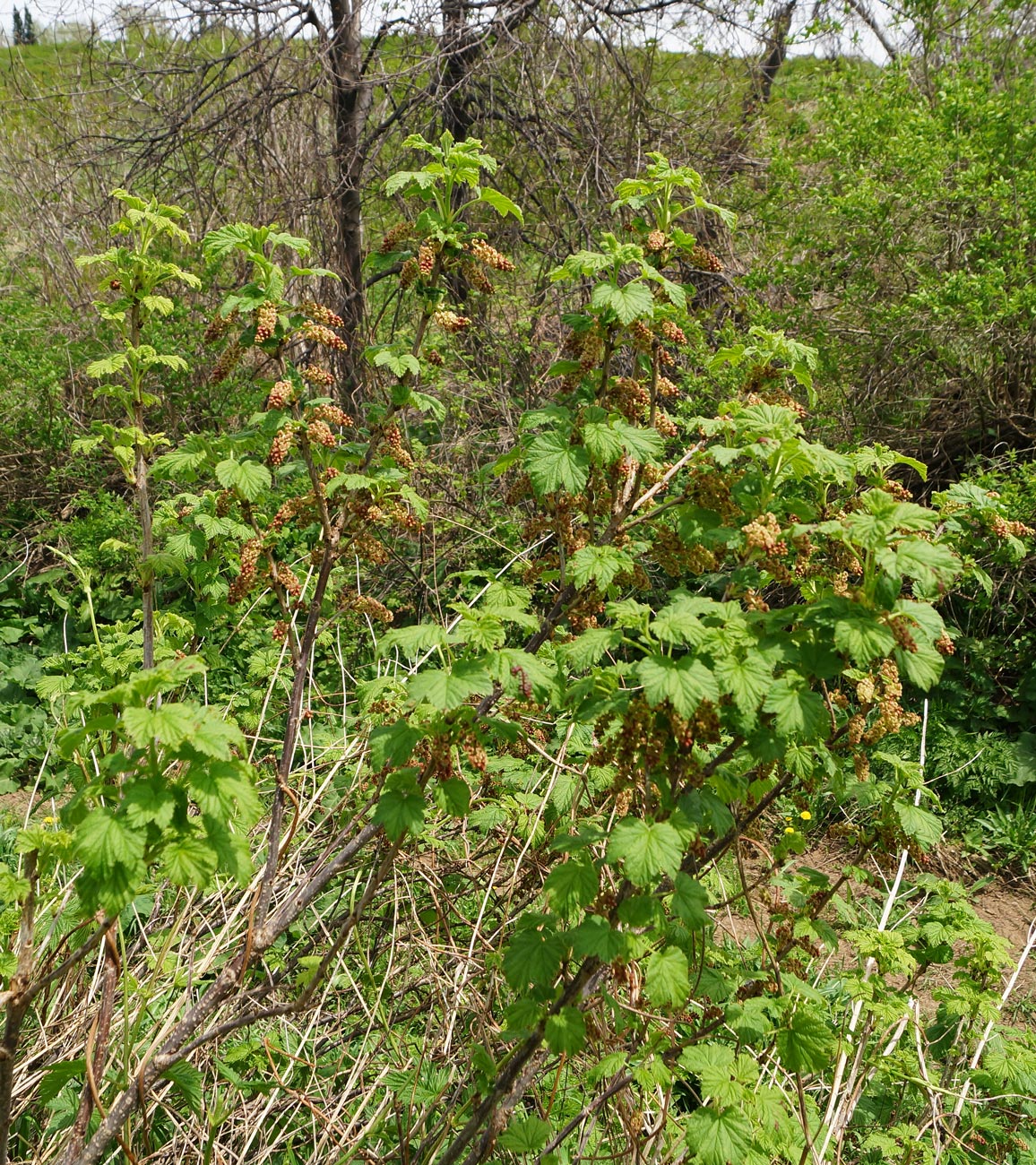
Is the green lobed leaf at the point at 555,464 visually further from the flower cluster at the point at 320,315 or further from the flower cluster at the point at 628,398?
the flower cluster at the point at 320,315

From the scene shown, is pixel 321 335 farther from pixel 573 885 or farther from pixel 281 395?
pixel 573 885

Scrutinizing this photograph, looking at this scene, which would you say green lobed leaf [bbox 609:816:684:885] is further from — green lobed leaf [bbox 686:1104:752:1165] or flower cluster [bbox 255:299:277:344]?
flower cluster [bbox 255:299:277:344]

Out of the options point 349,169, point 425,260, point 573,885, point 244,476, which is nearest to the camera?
point 573,885

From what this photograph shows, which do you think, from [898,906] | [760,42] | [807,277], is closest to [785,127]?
[760,42]

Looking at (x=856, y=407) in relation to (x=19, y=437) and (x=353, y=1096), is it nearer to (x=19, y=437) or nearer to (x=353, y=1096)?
(x=353, y=1096)

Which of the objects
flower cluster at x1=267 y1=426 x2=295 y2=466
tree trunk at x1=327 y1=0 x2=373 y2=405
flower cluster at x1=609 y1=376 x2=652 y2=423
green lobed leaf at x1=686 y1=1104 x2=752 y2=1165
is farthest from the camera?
tree trunk at x1=327 y1=0 x2=373 y2=405

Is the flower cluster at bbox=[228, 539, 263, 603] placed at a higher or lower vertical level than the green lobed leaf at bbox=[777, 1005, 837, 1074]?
higher

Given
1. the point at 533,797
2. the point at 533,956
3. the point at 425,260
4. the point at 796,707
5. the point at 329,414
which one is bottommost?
the point at 533,797

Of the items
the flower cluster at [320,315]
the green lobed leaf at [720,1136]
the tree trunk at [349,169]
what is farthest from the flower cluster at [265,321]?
the tree trunk at [349,169]

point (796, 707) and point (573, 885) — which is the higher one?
point (796, 707)

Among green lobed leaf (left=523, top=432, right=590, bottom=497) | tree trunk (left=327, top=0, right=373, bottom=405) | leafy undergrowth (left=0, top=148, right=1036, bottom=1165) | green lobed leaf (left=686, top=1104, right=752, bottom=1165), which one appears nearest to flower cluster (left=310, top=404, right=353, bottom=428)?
leafy undergrowth (left=0, top=148, right=1036, bottom=1165)

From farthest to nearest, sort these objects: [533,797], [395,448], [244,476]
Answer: [533,797] → [395,448] → [244,476]

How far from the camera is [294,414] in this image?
2104mm

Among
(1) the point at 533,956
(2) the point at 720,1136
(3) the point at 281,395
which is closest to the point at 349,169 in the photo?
(3) the point at 281,395
